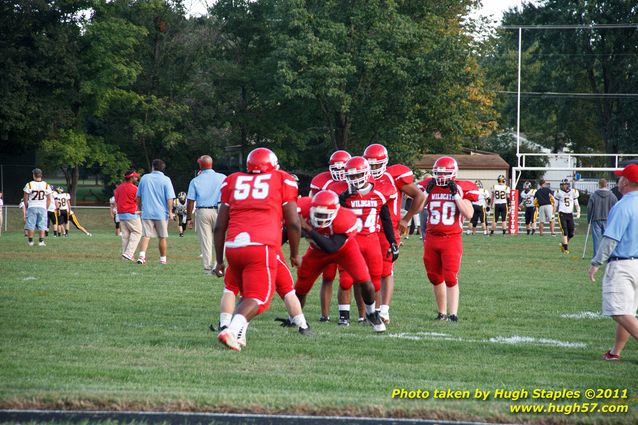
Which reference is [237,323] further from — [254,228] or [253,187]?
[253,187]

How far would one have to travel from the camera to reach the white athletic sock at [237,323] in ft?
27.5

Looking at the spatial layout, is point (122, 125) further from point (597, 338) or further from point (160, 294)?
point (597, 338)

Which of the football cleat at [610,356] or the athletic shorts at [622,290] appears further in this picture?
the football cleat at [610,356]

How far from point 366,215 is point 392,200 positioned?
0.58 meters

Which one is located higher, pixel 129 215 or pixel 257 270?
pixel 129 215

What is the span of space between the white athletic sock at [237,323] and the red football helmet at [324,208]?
5.21 ft

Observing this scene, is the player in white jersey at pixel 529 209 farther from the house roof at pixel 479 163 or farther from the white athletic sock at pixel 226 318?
the white athletic sock at pixel 226 318

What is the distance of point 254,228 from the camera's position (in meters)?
8.44

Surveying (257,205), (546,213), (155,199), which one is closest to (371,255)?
(257,205)

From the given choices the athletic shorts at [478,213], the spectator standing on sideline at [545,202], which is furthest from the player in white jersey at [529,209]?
the athletic shorts at [478,213]

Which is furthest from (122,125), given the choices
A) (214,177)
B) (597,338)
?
(597,338)

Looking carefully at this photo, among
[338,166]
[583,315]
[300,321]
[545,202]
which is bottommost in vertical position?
[583,315]

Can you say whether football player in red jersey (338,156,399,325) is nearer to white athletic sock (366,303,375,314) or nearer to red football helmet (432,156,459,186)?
white athletic sock (366,303,375,314)

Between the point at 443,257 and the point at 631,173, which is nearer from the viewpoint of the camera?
the point at 631,173
